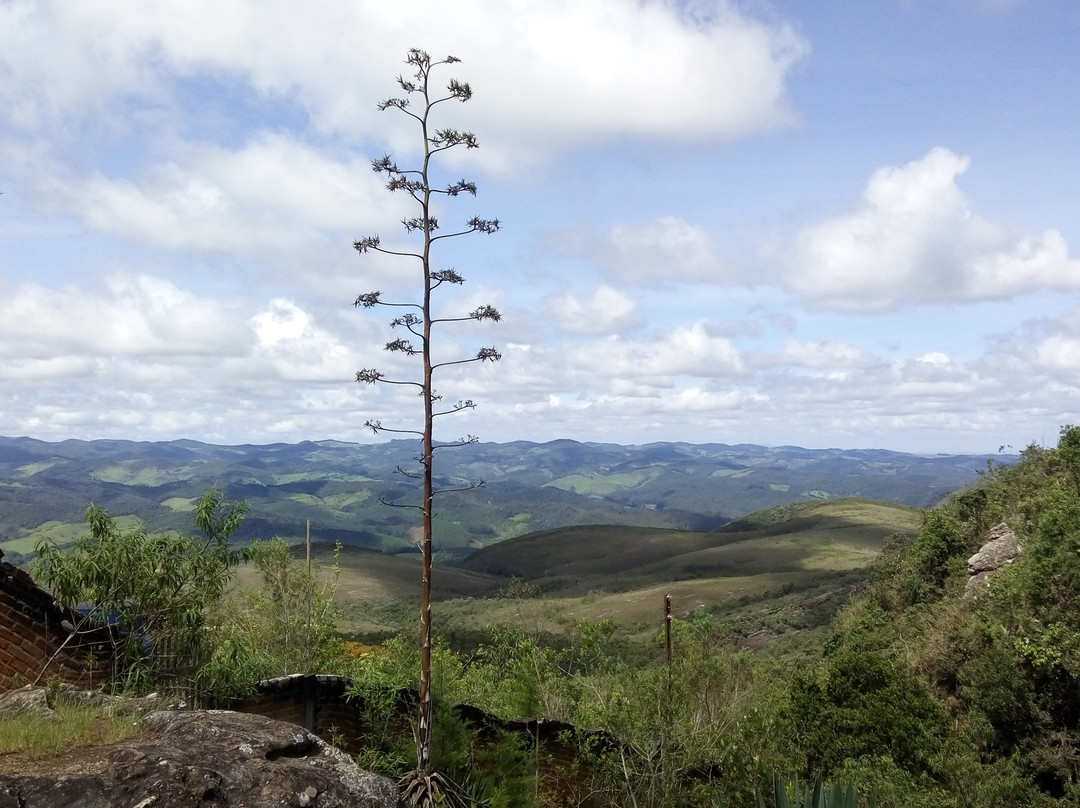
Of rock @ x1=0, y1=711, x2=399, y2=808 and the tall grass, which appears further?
the tall grass

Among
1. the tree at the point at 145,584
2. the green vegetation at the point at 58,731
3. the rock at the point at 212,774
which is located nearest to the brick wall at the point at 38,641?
the tree at the point at 145,584

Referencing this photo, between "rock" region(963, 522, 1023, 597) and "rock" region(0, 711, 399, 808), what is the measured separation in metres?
21.1

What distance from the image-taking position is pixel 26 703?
8062 mm

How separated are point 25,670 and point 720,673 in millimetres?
13324

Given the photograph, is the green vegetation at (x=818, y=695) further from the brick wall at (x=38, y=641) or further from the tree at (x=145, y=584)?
the brick wall at (x=38, y=641)

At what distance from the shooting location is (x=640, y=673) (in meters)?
15.0

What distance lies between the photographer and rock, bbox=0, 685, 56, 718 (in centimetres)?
764

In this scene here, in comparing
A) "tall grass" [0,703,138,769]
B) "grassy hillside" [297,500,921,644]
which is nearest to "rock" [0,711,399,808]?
"tall grass" [0,703,138,769]

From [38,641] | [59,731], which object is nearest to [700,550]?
[38,641]

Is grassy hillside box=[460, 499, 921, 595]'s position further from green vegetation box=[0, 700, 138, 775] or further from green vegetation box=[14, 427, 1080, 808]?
green vegetation box=[0, 700, 138, 775]

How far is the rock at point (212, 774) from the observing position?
18.9 ft

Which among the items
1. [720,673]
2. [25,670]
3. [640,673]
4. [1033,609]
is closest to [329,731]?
[25,670]

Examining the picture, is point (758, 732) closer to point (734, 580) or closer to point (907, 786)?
point (907, 786)

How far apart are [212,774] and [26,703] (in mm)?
3088
